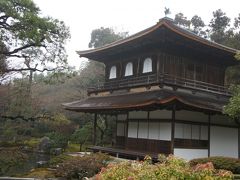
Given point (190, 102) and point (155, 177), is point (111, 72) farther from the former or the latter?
point (155, 177)

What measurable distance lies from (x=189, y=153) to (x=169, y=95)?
401 cm

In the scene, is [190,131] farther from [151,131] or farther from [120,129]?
[120,129]

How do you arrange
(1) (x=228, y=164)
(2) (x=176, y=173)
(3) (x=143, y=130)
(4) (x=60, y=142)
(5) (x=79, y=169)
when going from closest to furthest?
(2) (x=176, y=173), (5) (x=79, y=169), (1) (x=228, y=164), (3) (x=143, y=130), (4) (x=60, y=142)

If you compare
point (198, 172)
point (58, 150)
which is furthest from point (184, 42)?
point (198, 172)

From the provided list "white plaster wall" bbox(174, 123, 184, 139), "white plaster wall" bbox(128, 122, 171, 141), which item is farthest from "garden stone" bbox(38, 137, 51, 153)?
"white plaster wall" bbox(174, 123, 184, 139)

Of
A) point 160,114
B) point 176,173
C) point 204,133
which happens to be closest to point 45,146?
point 160,114

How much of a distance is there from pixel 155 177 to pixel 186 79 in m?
16.1

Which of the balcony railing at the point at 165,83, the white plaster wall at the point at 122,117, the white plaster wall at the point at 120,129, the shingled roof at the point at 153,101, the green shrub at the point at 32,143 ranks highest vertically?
the balcony railing at the point at 165,83

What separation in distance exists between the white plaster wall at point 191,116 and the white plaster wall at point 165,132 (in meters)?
0.86

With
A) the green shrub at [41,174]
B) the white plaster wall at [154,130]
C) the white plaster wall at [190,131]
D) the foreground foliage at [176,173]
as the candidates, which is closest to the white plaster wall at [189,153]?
the white plaster wall at [190,131]

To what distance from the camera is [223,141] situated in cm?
2314

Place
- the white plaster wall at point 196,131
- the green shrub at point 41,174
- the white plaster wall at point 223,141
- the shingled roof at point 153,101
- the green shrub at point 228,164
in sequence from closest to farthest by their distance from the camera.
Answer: the green shrub at point 41,174, the green shrub at point 228,164, the shingled roof at point 153,101, the white plaster wall at point 196,131, the white plaster wall at point 223,141

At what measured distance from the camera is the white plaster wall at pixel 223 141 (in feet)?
73.3

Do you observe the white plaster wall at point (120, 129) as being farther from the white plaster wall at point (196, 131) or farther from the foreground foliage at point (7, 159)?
the foreground foliage at point (7, 159)
